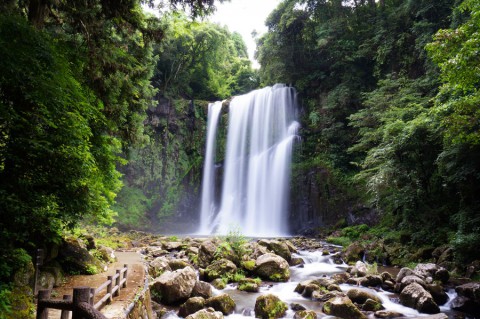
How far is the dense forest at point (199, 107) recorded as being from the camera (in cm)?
454

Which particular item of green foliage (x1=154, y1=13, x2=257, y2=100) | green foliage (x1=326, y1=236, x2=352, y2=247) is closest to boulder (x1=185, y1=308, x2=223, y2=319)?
green foliage (x1=326, y1=236, x2=352, y2=247)

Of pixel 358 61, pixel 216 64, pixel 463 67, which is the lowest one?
pixel 463 67

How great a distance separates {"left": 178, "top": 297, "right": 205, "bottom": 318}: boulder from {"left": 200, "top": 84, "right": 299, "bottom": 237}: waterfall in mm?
15329

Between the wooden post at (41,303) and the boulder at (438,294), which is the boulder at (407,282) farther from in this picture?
the wooden post at (41,303)

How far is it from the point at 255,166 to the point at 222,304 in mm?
18957

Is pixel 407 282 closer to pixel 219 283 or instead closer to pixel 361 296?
pixel 361 296

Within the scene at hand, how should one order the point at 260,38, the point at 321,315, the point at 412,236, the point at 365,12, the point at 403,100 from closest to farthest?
the point at 321,315, the point at 412,236, the point at 403,100, the point at 365,12, the point at 260,38

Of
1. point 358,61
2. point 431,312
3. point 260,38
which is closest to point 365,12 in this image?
point 358,61

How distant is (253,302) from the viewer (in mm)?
→ 8320

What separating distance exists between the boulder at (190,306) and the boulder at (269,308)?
1.36 meters

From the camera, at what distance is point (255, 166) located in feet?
86.2

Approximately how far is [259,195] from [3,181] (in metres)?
21.6

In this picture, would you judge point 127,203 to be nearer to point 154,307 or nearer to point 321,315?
point 154,307

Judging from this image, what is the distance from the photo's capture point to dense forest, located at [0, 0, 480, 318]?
4.54m
